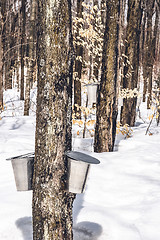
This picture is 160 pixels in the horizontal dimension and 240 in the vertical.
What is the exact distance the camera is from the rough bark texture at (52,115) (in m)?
1.77

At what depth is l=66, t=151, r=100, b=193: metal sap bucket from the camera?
176cm

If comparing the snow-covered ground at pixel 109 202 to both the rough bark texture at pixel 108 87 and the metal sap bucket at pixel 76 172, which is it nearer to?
the rough bark texture at pixel 108 87

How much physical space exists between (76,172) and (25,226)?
3.36ft

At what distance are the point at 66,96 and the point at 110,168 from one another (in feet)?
7.63

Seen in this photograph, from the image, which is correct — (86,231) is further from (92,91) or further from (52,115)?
(92,91)

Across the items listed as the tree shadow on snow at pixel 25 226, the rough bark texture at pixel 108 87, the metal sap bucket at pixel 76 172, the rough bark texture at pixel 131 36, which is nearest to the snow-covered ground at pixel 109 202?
the tree shadow on snow at pixel 25 226

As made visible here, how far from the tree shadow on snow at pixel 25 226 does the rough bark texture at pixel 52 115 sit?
545 mm

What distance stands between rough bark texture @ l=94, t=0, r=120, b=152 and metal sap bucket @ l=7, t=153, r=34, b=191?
286 cm

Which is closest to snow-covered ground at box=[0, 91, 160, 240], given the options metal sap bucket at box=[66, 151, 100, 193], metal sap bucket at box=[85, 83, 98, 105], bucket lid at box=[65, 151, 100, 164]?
metal sap bucket at box=[66, 151, 100, 193]

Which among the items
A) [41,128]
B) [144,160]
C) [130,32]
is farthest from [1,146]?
[130,32]

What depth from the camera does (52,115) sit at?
1.78 m

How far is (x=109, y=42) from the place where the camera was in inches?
180

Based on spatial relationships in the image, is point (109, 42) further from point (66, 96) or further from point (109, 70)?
point (66, 96)

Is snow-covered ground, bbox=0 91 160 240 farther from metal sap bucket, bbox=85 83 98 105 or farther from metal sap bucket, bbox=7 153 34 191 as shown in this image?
metal sap bucket, bbox=85 83 98 105
